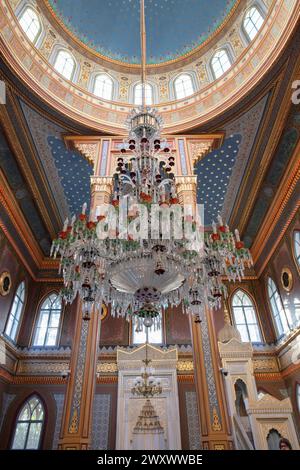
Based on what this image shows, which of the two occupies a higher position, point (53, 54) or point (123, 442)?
point (53, 54)

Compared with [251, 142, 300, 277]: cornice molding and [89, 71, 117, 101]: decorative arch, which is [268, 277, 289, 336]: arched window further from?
[89, 71, 117, 101]: decorative arch

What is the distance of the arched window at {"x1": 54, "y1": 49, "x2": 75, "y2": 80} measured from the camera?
33.2 feet

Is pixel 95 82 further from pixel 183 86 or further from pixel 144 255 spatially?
pixel 144 255

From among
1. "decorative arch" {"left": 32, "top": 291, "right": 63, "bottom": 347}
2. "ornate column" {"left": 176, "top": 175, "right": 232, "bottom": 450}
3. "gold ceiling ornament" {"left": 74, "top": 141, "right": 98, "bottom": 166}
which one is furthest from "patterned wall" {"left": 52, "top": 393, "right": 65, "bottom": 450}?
"gold ceiling ornament" {"left": 74, "top": 141, "right": 98, "bottom": 166}

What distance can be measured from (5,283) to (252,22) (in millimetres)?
10791

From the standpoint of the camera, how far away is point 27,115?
8445 mm

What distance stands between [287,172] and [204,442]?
23.8ft

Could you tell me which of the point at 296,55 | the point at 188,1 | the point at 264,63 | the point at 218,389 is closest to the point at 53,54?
the point at 188,1

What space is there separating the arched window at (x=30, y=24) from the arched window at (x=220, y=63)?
555cm

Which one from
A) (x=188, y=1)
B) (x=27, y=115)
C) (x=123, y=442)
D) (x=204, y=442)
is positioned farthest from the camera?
(x=188, y=1)

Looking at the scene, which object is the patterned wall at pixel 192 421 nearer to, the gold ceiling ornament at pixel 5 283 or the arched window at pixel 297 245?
the arched window at pixel 297 245

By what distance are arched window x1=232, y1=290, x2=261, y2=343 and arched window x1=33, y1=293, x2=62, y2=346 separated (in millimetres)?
6533

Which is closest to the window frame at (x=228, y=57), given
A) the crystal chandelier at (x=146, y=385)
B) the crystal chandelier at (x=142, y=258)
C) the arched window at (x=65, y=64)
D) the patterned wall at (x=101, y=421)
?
the arched window at (x=65, y=64)

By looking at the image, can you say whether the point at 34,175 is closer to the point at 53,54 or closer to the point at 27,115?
the point at 27,115
